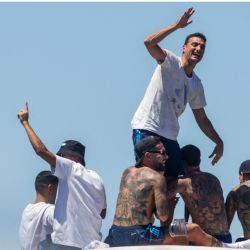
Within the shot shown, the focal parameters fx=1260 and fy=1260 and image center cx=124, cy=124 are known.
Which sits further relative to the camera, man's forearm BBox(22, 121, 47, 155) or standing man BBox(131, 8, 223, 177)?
standing man BBox(131, 8, 223, 177)

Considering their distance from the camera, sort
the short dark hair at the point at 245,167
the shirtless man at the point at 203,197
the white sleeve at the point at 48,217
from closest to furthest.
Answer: the shirtless man at the point at 203,197 < the white sleeve at the point at 48,217 < the short dark hair at the point at 245,167

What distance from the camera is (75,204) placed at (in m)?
14.6

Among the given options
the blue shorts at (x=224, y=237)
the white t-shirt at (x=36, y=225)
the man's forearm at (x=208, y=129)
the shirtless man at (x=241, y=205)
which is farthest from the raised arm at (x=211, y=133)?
the white t-shirt at (x=36, y=225)

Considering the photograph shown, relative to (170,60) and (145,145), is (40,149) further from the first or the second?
→ (170,60)

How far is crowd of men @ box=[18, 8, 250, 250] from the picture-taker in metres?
14.4

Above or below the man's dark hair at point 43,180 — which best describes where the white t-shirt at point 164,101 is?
above

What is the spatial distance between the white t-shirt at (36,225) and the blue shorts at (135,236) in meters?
0.97

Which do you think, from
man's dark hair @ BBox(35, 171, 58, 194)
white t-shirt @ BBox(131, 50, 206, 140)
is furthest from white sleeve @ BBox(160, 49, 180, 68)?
man's dark hair @ BBox(35, 171, 58, 194)

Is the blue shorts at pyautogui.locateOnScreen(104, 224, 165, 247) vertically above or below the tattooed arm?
below

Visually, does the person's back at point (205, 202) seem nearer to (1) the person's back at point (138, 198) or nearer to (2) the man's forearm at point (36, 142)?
(1) the person's back at point (138, 198)

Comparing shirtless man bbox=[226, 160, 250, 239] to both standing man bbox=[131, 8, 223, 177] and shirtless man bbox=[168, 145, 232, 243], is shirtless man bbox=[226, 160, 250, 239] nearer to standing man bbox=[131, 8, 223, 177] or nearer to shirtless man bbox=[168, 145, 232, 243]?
shirtless man bbox=[168, 145, 232, 243]

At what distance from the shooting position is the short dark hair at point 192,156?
1520 cm

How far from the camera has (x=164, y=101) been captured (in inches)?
590

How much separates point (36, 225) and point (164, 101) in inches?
85.4
